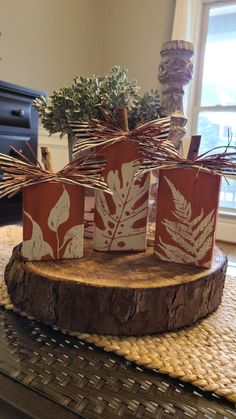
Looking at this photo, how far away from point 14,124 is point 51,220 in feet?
4.42

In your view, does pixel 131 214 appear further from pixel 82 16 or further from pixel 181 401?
pixel 82 16

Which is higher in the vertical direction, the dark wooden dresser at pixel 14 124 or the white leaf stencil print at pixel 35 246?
the dark wooden dresser at pixel 14 124

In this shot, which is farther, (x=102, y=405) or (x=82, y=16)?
(x=82, y=16)

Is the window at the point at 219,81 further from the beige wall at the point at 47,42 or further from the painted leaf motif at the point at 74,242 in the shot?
the painted leaf motif at the point at 74,242

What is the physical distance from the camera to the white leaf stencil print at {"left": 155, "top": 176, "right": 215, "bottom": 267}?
57 cm

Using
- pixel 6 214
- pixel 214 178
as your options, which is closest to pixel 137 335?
pixel 214 178

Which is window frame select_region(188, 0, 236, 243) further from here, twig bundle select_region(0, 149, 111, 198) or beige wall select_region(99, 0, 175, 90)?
twig bundle select_region(0, 149, 111, 198)

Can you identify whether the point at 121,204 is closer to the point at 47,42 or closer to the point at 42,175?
the point at 42,175

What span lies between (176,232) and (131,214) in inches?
3.6

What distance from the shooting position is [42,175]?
551 mm

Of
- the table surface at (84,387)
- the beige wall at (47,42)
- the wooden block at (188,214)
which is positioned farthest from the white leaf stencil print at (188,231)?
the beige wall at (47,42)

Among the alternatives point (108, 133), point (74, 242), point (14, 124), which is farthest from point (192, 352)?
point (14, 124)

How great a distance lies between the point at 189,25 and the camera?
7.82 feet

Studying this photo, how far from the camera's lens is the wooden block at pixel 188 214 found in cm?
57
